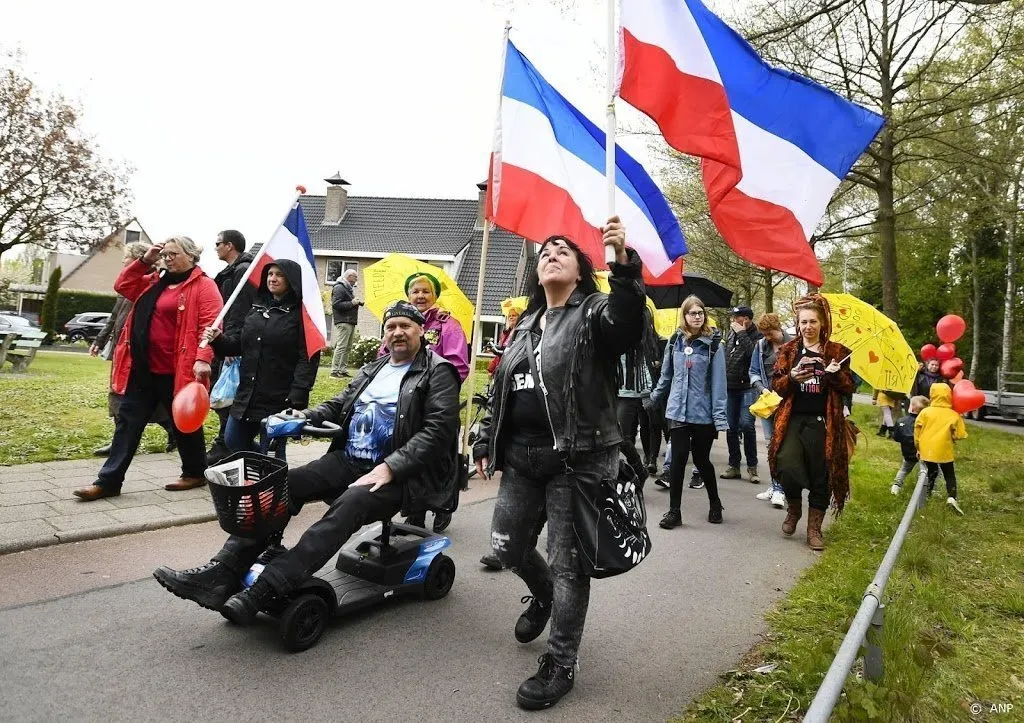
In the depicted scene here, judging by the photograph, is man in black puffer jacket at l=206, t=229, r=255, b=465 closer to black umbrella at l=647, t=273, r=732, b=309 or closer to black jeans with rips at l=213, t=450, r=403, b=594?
black jeans with rips at l=213, t=450, r=403, b=594

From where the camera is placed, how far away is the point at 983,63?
1329cm

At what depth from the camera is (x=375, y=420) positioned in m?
4.11

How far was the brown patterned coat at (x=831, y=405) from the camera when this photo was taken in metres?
5.80

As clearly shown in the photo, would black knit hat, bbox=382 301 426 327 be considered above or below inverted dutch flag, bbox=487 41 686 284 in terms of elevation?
below

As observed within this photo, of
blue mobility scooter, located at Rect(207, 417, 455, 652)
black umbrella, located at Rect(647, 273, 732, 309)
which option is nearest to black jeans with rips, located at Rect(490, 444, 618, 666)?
blue mobility scooter, located at Rect(207, 417, 455, 652)

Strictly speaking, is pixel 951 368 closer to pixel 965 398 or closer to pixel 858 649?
pixel 965 398

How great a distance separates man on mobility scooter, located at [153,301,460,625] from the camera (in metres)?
3.36

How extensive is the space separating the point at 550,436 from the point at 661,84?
215cm

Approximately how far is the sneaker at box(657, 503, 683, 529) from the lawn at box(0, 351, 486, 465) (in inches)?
220

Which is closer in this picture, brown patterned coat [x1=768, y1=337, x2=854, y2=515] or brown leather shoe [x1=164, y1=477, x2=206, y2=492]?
brown patterned coat [x1=768, y1=337, x2=854, y2=515]

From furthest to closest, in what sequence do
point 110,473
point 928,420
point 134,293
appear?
point 928,420 < point 134,293 < point 110,473

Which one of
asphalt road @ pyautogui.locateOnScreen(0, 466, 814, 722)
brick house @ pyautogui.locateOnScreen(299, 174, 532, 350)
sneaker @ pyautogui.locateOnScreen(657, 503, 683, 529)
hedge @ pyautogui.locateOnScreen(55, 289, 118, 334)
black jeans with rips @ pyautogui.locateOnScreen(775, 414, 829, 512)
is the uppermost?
brick house @ pyautogui.locateOnScreen(299, 174, 532, 350)

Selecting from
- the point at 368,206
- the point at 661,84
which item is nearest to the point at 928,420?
the point at 661,84

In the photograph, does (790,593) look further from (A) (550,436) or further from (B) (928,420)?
(B) (928,420)
